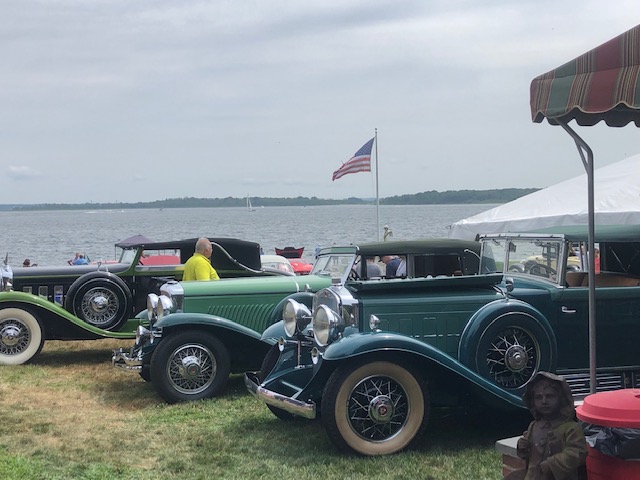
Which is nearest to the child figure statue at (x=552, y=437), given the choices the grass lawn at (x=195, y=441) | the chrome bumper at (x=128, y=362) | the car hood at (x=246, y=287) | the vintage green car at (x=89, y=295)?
the grass lawn at (x=195, y=441)

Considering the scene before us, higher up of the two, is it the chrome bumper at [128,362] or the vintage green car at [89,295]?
the vintage green car at [89,295]

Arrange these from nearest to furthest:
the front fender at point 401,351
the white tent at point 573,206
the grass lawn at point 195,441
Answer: the grass lawn at point 195,441 < the front fender at point 401,351 < the white tent at point 573,206

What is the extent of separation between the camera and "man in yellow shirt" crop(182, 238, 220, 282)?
30.5 ft

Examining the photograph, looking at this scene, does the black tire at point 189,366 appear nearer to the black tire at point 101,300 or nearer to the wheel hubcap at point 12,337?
the black tire at point 101,300

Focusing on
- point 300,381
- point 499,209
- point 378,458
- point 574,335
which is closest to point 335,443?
point 378,458

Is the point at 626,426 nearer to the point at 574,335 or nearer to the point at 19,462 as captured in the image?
the point at 574,335

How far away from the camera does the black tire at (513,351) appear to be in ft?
18.8

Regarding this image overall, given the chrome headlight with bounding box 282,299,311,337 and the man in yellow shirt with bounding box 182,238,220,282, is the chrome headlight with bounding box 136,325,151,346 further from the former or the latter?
the chrome headlight with bounding box 282,299,311,337

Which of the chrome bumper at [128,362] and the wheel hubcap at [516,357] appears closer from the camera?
the wheel hubcap at [516,357]

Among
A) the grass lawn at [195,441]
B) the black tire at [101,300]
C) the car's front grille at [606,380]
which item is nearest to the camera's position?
the grass lawn at [195,441]

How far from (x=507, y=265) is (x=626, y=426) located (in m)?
3.75

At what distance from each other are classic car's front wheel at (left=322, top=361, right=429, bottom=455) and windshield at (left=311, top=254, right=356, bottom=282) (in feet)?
5.33

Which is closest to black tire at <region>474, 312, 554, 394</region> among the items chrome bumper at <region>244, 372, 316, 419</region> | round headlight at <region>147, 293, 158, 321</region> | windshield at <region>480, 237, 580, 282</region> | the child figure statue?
windshield at <region>480, 237, 580, 282</region>

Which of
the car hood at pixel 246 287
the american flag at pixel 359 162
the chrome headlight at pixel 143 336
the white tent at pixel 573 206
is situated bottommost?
the chrome headlight at pixel 143 336
